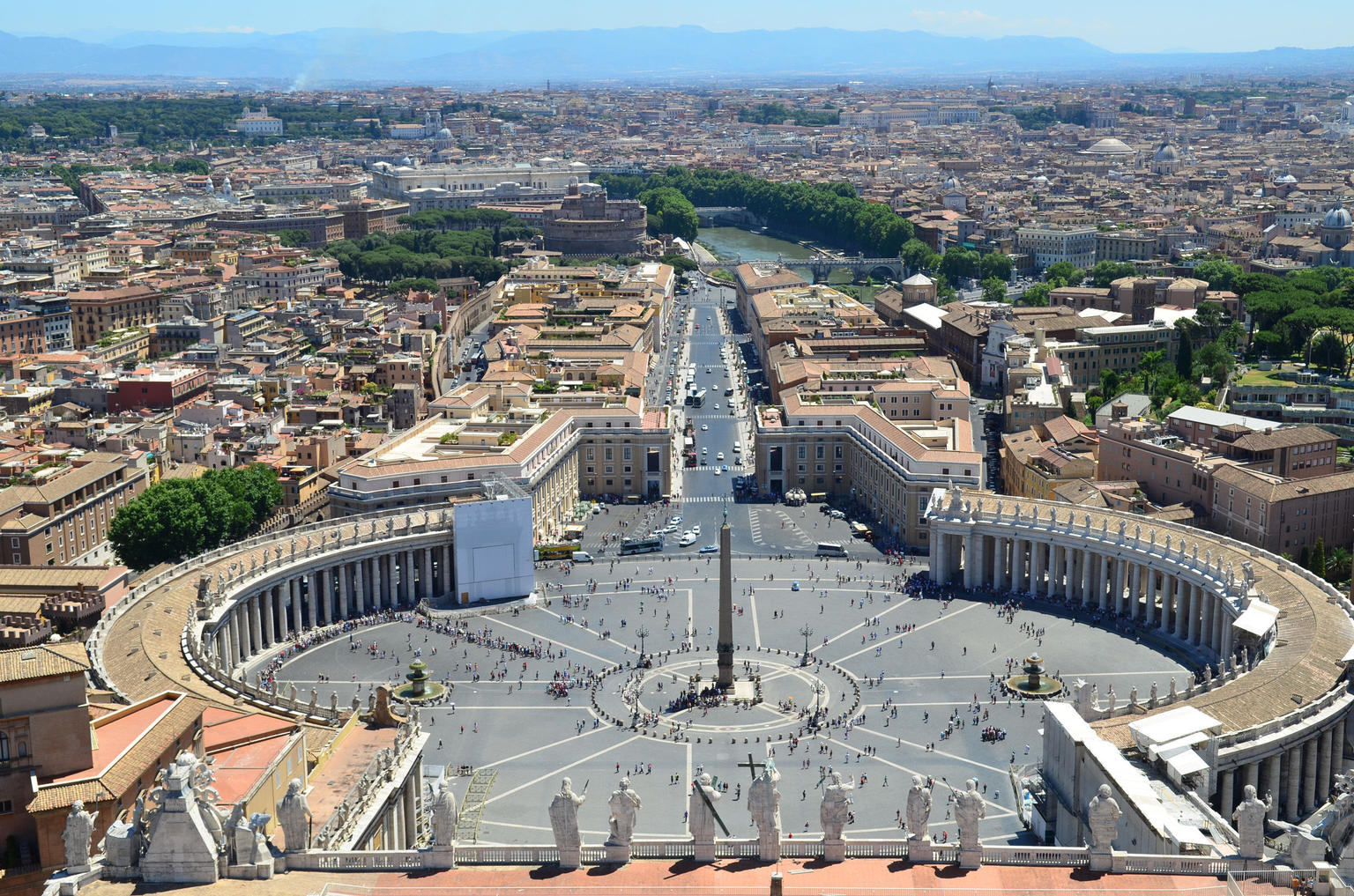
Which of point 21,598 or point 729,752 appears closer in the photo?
point 729,752

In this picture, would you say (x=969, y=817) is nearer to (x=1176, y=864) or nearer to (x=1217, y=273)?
(x=1176, y=864)

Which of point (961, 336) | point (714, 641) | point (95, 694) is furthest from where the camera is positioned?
point (961, 336)

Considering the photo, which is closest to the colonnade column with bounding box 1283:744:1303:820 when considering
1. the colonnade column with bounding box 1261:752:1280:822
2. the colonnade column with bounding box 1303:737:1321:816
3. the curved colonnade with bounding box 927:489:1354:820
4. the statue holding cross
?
the curved colonnade with bounding box 927:489:1354:820

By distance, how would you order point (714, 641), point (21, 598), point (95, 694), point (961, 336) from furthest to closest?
point (961, 336) < point (714, 641) < point (21, 598) < point (95, 694)

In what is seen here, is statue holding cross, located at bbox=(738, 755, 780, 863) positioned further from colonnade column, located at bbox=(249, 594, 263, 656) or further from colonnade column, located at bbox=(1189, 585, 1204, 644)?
colonnade column, located at bbox=(1189, 585, 1204, 644)

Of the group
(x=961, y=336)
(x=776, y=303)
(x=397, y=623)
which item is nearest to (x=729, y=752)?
(x=397, y=623)

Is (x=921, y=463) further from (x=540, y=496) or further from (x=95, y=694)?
(x=95, y=694)

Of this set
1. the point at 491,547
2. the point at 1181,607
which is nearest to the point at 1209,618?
the point at 1181,607

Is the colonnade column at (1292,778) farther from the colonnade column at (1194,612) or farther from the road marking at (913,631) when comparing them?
the road marking at (913,631)
